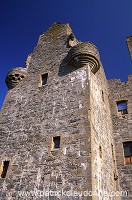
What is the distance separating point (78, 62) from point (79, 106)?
2198 mm

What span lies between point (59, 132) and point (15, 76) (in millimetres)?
4633

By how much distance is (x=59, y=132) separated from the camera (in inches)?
267

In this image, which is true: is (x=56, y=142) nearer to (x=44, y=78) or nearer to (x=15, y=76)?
(x=44, y=78)

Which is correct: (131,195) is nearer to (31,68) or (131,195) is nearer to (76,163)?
(76,163)

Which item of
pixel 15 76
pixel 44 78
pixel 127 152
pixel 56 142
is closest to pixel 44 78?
pixel 44 78

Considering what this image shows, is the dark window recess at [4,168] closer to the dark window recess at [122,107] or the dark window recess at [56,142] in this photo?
the dark window recess at [56,142]

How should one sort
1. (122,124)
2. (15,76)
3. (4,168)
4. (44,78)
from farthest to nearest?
(122,124) < (15,76) < (44,78) < (4,168)

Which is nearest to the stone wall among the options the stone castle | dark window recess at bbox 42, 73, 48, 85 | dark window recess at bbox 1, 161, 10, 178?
the stone castle

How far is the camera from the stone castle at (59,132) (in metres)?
5.79

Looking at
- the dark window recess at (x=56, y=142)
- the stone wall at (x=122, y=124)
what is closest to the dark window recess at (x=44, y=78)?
the dark window recess at (x=56, y=142)

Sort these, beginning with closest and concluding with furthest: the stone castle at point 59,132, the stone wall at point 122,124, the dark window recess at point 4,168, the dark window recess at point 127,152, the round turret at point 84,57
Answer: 1. the stone castle at point 59,132
2. the dark window recess at point 4,168
3. the round turret at point 84,57
4. the stone wall at point 122,124
5. the dark window recess at point 127,152

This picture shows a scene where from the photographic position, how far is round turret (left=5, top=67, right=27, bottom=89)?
10.1 metres

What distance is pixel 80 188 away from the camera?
531 cm

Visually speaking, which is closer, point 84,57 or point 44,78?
point 84,57
